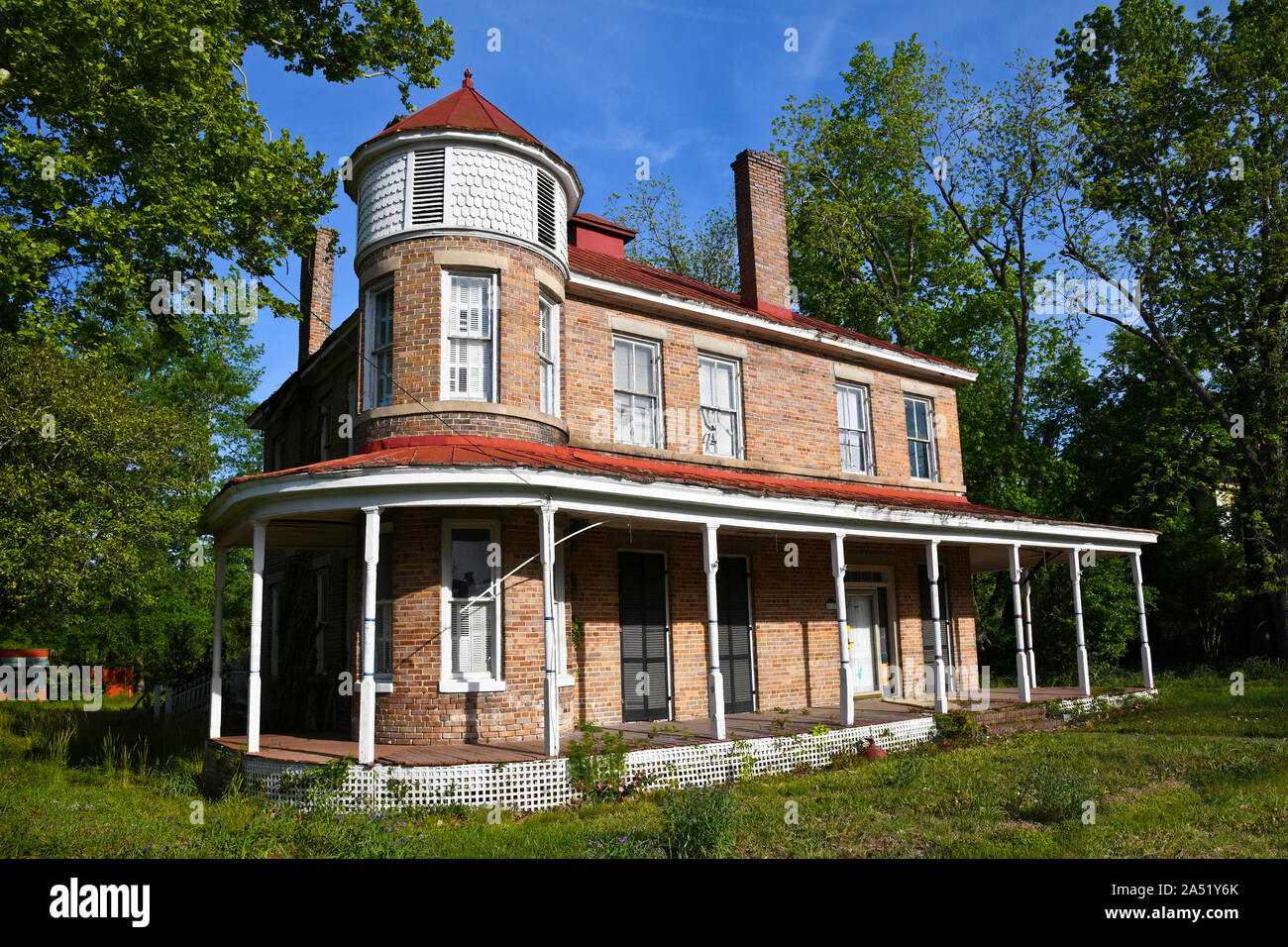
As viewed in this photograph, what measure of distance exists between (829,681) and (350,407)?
9529mm

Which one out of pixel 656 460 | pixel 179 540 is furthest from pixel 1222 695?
pixel 179 540

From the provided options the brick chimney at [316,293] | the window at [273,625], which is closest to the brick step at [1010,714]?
the window at [273,625]

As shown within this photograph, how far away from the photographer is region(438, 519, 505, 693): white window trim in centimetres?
1062

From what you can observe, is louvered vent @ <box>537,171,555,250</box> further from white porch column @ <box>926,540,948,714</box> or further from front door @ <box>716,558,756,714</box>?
white porch column @ <box>926,540,948,714</box>

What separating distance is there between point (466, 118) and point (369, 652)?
7792 millimetres

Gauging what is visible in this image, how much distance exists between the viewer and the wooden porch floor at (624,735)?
9.38 metres

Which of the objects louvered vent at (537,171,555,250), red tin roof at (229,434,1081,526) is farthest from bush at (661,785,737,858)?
louvered vent at (537,171,555,250)

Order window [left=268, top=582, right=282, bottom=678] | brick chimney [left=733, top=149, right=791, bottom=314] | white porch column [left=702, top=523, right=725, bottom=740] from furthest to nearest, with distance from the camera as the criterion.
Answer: window [left=268, top=582, right=282, bottom=678], brick chimney [left=733, top=149, right=791, bottom=314], white porch column [left=702, top=523, right=725, bottom=740]

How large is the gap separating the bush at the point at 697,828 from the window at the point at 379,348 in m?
6.97

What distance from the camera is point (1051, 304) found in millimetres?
27719

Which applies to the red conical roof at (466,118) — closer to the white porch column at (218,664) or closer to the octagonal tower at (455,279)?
the octagonal tower at (455,279)

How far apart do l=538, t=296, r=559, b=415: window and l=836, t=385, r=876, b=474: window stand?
21.0 ft

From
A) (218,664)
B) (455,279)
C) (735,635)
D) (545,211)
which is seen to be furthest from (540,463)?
(735,635)
